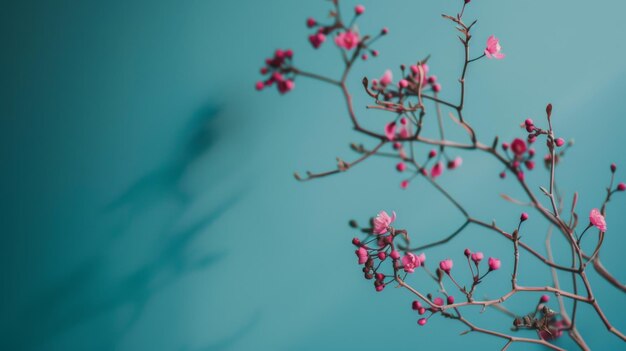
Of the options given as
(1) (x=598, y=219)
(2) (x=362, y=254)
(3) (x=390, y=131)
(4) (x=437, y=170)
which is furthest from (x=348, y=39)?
(1) (x=598, y=219)

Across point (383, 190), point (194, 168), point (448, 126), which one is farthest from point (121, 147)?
point (448, 126)

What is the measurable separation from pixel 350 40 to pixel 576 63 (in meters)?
0.83

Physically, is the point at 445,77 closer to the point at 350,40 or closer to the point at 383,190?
the point at 383,190

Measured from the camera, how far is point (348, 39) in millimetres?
670

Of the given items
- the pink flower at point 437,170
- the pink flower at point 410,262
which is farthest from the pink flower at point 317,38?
the pink flower at point 410,262

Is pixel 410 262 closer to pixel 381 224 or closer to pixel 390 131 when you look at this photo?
pixel 381 224

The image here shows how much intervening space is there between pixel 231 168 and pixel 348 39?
57 centimetres

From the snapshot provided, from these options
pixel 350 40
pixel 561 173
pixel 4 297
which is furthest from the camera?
pixel 561 173

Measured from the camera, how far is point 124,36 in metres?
1.10

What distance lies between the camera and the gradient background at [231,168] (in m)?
1.09


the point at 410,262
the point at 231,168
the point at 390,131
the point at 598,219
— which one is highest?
the point at 231,168

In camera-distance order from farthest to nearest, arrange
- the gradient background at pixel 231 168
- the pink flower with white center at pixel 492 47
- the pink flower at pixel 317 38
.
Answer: the gradient background at pixel 231 168
the pink flower with white center at pixel 492 47
the pink flower at pixel 317 38

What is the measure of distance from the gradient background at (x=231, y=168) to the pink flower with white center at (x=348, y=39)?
1.50ft

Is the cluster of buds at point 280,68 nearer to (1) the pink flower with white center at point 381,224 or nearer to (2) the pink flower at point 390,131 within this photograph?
(2) the pink flower at point 390,131
